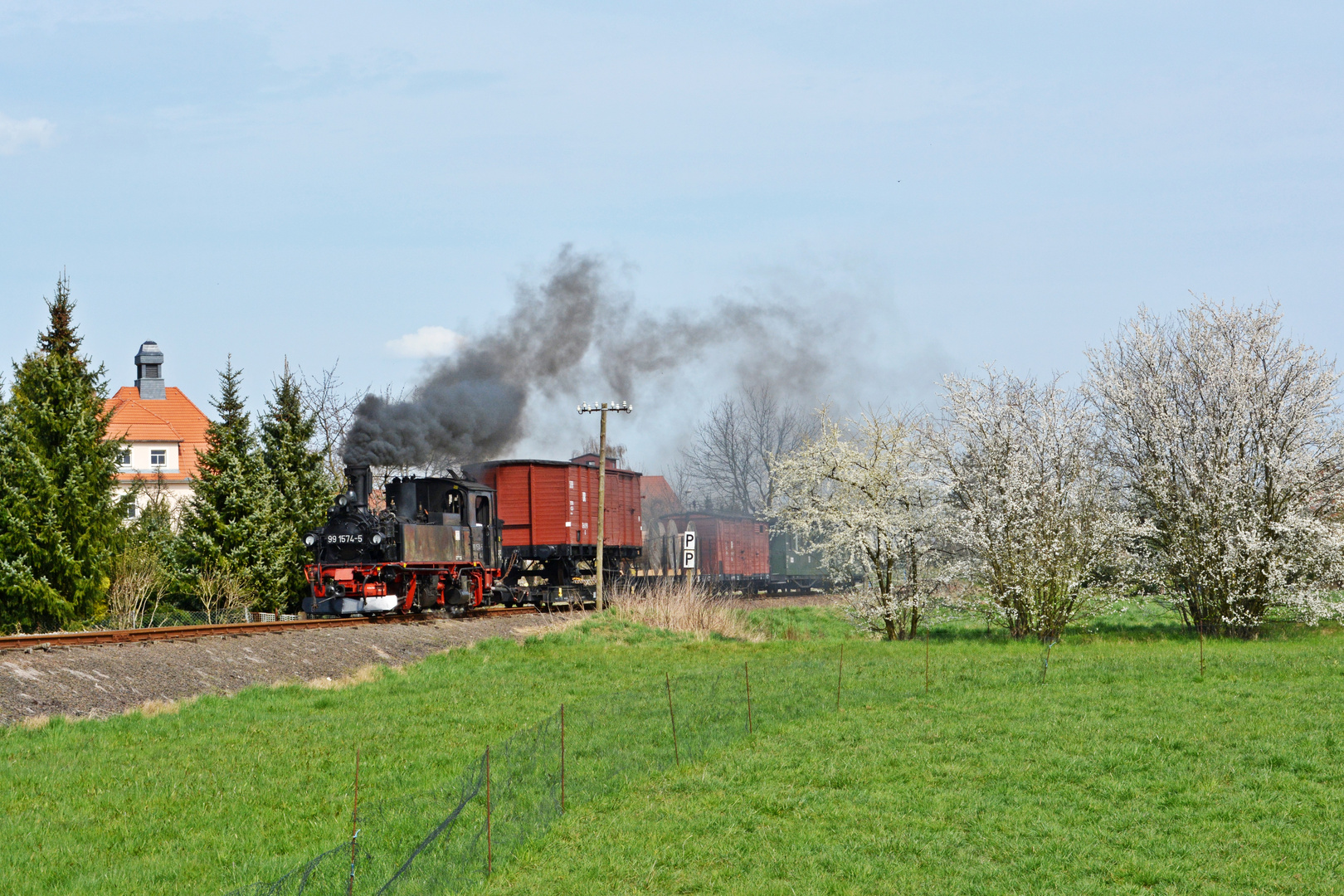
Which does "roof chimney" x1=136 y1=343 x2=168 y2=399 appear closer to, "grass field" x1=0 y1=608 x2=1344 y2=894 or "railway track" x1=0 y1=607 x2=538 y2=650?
"railway track" x1=0 y1=607 x2=538 y2=650

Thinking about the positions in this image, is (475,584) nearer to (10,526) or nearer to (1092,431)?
(10,526)

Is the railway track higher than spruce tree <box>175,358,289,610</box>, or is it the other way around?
spruce tree <box>175,358,289,610</box>

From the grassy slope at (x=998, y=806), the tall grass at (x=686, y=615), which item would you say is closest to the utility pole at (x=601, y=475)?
the tall grass at (x=686, y=615)

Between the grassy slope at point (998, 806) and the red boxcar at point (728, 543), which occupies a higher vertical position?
the red boxcar at point (728, 543)

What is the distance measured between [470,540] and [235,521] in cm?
601

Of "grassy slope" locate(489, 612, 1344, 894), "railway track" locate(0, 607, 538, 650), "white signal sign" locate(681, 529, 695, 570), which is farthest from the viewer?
"white signal sign" locate(681, 529, 695, 570)

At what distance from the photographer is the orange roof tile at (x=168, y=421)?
5781cm

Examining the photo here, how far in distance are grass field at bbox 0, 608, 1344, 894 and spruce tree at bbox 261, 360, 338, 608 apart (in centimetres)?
1265

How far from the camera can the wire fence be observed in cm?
823

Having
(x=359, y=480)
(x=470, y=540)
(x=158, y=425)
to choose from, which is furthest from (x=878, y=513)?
(x=158, y=425)

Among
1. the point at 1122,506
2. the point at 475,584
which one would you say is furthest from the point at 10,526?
the point at 1122,506

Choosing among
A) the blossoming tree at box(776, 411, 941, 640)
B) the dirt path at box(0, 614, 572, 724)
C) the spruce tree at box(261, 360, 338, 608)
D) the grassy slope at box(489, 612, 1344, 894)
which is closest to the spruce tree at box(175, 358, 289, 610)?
the spruce tree at box(261, 360, 338, 608)

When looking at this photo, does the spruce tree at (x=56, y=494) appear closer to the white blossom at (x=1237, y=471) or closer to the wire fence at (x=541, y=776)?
the wire fence at (x=541, y=776)

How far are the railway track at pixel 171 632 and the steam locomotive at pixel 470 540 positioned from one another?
332mm
